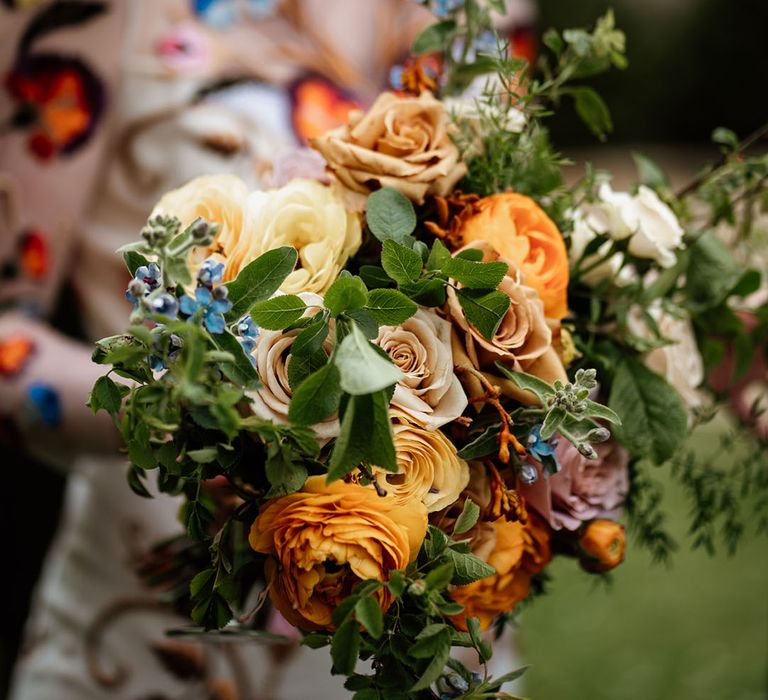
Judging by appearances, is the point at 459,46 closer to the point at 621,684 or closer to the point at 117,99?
the point at 117,99

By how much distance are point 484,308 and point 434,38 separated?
32 centimetres

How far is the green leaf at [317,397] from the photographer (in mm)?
470

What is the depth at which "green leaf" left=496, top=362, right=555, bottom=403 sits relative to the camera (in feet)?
1.78

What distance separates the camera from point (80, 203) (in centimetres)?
111

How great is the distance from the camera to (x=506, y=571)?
59 centimetres

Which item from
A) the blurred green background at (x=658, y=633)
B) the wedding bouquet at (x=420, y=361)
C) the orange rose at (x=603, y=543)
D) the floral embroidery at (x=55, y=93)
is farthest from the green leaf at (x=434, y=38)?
the blurred green background at (x=658, y=633)

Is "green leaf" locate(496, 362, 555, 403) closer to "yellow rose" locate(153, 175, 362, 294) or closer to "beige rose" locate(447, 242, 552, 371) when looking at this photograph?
"beige rose" locate(447, 242, 552, 371)

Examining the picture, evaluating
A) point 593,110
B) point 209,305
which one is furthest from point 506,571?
point 593,110

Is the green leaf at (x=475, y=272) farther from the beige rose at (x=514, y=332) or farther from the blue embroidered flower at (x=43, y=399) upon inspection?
the blue embroidered flower at (x=43, y=399)

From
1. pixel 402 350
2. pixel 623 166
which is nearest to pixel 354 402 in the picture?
pixel 402 350

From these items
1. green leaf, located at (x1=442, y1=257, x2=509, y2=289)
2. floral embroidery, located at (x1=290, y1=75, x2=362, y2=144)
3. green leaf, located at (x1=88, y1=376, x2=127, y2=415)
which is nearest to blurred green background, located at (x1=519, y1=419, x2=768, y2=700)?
floral embroidery, located at (x1=290, y1=75, x2=362, y2=144)

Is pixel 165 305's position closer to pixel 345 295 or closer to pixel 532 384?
pixel 345 295

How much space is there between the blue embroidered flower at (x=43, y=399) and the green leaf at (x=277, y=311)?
2.14 feet

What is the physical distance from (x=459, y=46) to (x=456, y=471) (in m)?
0.48
